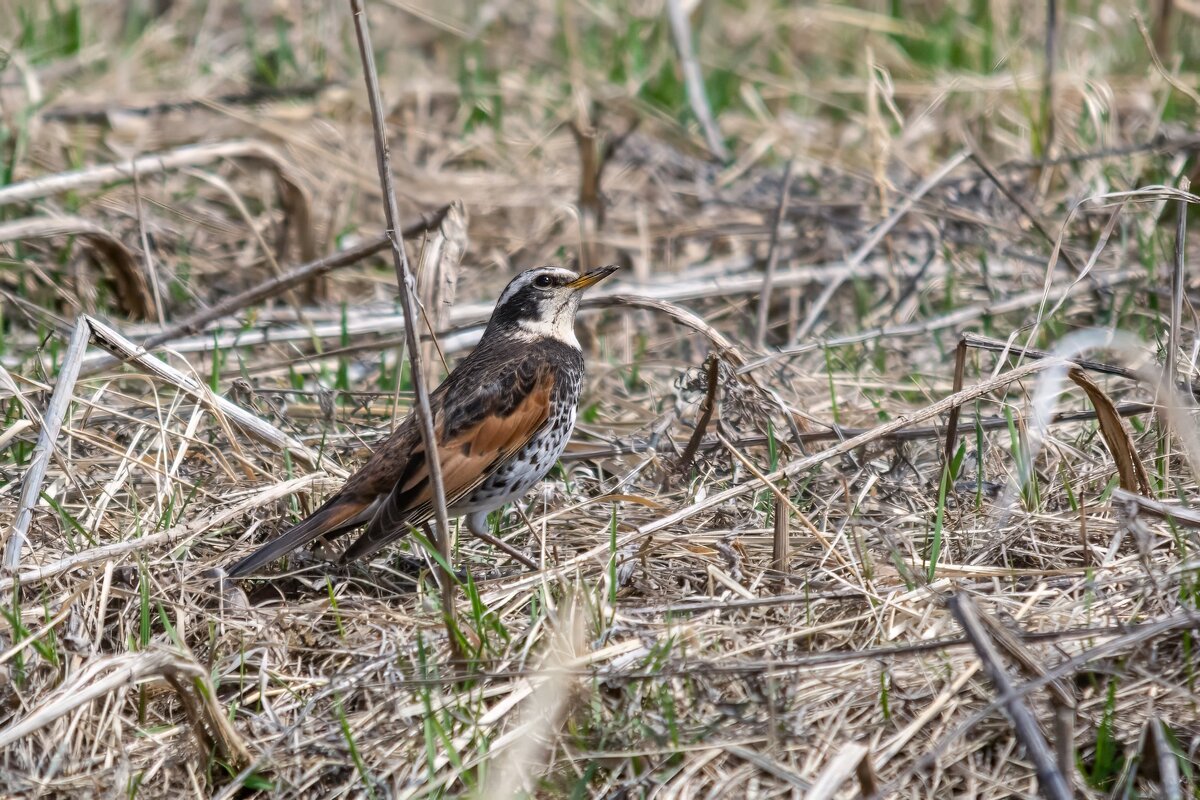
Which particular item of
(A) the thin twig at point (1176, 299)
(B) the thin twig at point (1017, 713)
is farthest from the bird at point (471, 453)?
(A) the thin twig at point (1176, 299)

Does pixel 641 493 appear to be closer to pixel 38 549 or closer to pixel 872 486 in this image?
pixel 872 486

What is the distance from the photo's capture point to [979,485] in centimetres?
483

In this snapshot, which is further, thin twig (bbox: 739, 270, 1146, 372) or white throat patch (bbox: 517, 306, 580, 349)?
thin twig (bbox: 739, 270, 1146, 372)

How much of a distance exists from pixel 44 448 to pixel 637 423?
2.56 meters

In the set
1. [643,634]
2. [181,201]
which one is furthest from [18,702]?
[181,201]

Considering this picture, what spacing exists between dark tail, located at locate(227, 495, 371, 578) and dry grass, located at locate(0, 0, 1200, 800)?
105 millimetres

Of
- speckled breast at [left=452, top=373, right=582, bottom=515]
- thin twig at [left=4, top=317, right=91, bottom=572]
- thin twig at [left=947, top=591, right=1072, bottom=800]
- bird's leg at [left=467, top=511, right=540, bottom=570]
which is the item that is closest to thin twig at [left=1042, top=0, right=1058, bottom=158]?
speckled breast at [left=452, top=373, right=582, bottom=515]

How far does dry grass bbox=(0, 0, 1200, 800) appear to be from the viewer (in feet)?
12.0

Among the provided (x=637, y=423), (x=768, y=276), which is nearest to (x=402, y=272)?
(x=637, y=423)

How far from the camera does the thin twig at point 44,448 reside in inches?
168

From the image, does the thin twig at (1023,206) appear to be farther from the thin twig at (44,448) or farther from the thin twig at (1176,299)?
the thin twig at (44,448)

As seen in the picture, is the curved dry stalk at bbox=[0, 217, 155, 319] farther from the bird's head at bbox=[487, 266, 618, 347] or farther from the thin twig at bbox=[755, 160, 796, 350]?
the thin twig at bbox=[755, 160, 796, 350]

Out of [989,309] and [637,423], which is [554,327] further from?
[989,309]

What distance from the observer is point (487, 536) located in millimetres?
4910
